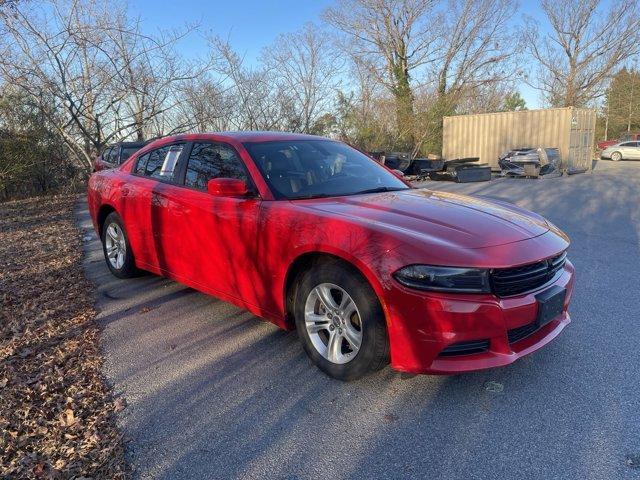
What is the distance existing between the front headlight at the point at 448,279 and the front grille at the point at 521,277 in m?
0.08

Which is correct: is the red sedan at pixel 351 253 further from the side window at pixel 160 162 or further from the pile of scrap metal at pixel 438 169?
the pile of scrap metal at pixel 438 169

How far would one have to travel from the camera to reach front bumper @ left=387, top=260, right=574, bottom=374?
259 centimetres

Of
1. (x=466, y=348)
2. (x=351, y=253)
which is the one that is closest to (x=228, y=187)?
(x=351, y=253)

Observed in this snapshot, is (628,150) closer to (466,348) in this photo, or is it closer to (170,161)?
(170,161)

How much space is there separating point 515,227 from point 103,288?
4.19 meters

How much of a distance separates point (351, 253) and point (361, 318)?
1.28 ft

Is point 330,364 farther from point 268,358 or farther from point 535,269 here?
point 535,269

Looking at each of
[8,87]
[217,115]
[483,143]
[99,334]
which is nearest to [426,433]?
[99,334]

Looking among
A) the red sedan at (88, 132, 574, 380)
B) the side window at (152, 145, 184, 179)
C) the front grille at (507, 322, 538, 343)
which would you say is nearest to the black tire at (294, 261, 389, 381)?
the red sedan at (88, 132, 574, 380)

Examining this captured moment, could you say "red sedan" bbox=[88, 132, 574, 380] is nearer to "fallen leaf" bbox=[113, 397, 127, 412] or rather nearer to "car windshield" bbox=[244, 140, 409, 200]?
"car windshield" bbox=[244, 140, 409, 200]

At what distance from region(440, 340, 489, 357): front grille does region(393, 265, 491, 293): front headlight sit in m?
0.29

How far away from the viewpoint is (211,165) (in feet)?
13.3

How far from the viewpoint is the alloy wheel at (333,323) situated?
9.87 feet

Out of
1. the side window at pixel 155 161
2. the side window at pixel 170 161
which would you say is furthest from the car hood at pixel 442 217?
the side window at pixel 155 161
